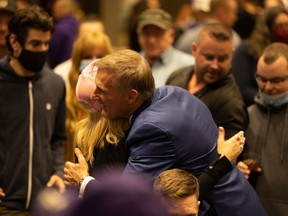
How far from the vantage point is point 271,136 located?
3920 mm

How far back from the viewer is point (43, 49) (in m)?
4.13

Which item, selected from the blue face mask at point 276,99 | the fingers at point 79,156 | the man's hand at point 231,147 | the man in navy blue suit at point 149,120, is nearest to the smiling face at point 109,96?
the man in navy blue suit at point 149,120

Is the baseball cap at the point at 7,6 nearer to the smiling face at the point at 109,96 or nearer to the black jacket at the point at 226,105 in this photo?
the black jacket at the point at 226,105

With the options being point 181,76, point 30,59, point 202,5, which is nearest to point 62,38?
point 202,5

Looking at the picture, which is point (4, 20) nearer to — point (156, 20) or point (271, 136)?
point (156, 20)

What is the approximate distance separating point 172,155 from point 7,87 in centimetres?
157

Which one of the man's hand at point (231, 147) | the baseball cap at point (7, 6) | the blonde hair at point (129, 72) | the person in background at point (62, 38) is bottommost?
the person in background at point (62, 38)

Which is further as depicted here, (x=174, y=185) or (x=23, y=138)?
(x=23, y=138)

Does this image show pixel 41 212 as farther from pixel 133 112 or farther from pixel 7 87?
pixel 7 87

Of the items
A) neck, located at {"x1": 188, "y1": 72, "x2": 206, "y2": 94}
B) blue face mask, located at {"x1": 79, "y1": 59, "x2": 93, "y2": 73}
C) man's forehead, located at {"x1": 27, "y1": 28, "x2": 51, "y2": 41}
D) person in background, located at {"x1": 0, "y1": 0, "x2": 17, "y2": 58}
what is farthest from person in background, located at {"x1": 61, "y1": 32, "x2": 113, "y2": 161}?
neck, located at {"x1": 188, "y1": 72, "x2": 206, "y2": 94}

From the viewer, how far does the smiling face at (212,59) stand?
417cm

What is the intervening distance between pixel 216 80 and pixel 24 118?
123 cm

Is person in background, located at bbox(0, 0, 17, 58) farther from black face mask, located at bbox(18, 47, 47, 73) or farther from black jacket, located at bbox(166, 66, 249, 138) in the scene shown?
black jacket, located at bbox(166, 66, 249, 138)

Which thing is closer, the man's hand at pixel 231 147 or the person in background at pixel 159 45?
the man's hand at pixel 231 147
